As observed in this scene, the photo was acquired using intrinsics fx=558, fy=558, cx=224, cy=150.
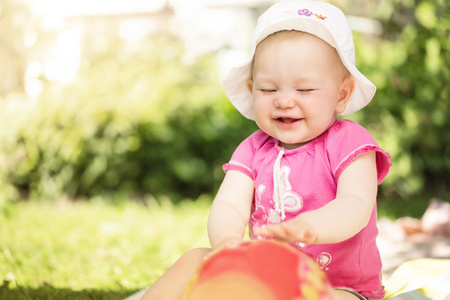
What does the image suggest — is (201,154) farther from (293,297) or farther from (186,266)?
(293,297)

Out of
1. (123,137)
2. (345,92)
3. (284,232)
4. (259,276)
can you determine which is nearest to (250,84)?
(345,92)

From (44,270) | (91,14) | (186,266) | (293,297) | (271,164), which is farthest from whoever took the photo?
(91,14)

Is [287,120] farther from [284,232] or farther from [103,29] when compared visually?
[103,29]

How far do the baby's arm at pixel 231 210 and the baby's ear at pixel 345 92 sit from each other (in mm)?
432

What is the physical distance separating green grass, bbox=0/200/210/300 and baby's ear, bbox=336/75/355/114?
50.7 inches

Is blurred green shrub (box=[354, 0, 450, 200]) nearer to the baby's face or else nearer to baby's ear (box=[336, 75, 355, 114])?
baby's ear (box=[336, 75, 355, 114])

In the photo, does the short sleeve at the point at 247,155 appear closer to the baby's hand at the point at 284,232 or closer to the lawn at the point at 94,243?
the baby's hand at the point at 284,232

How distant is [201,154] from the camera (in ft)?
18.2

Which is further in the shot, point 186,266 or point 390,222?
point 390,222

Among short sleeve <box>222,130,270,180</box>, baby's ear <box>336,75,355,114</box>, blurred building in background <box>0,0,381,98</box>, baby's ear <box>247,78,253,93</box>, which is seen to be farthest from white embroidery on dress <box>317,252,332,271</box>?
blurred building in background <box>0,0,381,98</box>

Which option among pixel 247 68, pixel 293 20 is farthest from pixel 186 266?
pixel 293 20

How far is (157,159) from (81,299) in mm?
3038

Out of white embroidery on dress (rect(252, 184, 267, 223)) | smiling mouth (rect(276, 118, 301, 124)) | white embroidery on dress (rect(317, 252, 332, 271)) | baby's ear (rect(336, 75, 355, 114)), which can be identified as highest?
baby's ear (rect(336, 75, 355, 114))

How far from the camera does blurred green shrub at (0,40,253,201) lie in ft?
16.9
